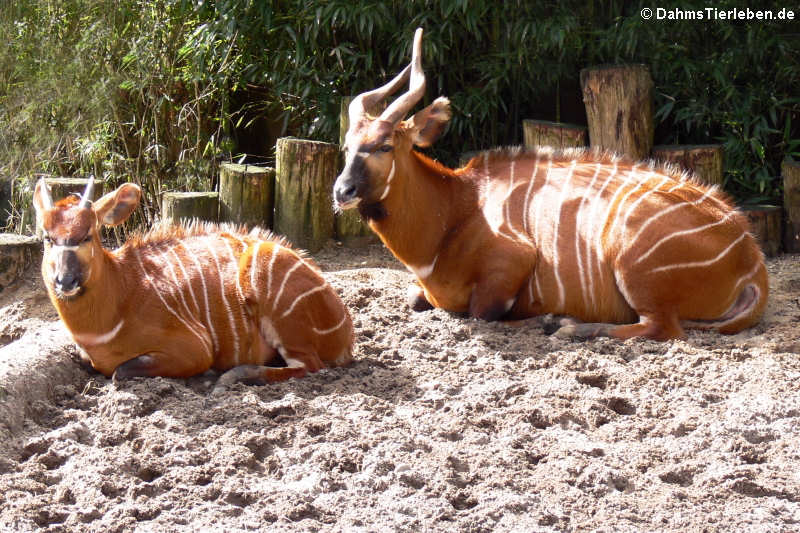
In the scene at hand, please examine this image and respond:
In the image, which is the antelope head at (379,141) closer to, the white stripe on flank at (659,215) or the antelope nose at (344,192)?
the antelope nose at (344,192)

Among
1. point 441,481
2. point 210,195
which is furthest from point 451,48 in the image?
point 441,481

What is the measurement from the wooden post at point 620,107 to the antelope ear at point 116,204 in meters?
3.04

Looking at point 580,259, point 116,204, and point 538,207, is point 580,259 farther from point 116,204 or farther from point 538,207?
point 116,204

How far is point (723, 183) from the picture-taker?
21.5 feet

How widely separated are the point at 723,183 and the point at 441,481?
3834 millimetres

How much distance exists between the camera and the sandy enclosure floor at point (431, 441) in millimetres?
3256

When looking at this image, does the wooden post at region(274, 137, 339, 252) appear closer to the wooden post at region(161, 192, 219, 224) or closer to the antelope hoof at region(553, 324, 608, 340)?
the wooden post at region(161, 192, 219, 224)

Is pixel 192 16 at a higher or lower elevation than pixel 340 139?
higher

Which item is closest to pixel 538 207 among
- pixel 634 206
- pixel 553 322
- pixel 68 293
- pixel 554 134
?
pixel 634 206

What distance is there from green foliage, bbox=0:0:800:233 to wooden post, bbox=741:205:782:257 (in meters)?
0.20

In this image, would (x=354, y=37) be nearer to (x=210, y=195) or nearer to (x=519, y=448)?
(x=210, y=195)

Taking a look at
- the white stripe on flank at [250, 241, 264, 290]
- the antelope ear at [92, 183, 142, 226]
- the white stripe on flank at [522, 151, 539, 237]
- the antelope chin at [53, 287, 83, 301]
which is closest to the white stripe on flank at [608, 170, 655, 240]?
the white stripe on flank at [522, 151, 539, 237]

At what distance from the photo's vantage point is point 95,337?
431cm

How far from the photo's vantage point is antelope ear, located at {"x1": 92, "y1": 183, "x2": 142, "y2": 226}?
4387 millimetres
